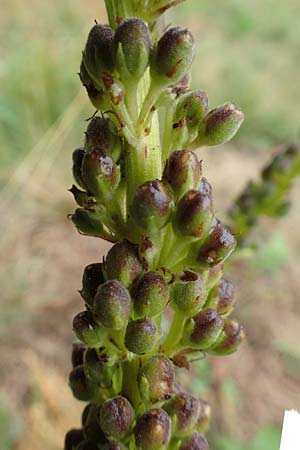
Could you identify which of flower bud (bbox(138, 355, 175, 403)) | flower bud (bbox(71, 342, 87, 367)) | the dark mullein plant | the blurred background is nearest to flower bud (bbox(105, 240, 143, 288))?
the dark mullein plant

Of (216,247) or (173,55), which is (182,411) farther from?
(173,55)

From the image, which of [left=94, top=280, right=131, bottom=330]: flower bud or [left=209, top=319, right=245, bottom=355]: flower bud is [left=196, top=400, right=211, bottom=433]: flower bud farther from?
[left=94, top=280, right=131, bottom=330]: flower bud

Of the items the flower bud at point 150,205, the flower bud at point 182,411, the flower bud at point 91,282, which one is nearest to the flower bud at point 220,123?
the flower bud at point 150,205

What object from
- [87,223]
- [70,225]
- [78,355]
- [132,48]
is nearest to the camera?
[132,48]

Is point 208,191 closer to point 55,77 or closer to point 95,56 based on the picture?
point 95,56

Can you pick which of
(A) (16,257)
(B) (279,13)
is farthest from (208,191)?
(B) (279,13)

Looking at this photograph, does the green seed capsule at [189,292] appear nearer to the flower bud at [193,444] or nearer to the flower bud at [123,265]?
the flower bud at [123,265]

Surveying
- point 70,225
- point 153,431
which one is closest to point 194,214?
point 153,431
